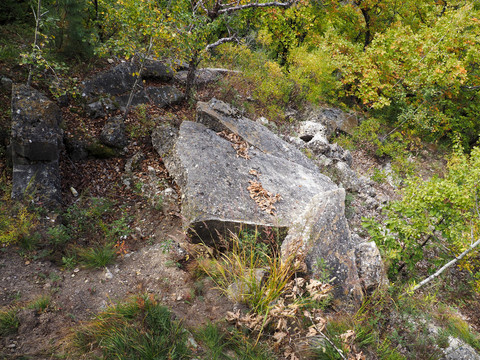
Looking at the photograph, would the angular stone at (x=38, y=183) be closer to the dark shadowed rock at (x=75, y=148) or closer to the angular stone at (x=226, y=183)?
the dark shadowed rock at (x=75, y=148)

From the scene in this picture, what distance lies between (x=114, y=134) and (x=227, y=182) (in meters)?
3.10

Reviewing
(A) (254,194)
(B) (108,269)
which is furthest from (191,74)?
(B) (108,269)

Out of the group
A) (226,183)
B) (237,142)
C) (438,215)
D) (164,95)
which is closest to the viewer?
(438,215)

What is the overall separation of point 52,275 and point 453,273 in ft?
29.8

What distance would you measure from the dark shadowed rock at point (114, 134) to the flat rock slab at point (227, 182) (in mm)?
981

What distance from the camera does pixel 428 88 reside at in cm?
1079

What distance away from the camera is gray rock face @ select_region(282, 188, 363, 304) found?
3.89 meters

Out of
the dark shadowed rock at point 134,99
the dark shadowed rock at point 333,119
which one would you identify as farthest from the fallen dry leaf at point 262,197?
the dark shadowed rock at point 333,119

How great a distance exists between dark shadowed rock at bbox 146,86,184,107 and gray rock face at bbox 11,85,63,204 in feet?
9.64

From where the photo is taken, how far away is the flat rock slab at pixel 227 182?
4293 millimetres

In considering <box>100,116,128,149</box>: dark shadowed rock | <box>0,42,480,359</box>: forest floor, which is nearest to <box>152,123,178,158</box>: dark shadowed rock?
<box>0,42,480,359</box>: forest floor

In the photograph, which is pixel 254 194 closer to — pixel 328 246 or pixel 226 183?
pixel 226 183

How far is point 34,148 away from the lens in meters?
4.79

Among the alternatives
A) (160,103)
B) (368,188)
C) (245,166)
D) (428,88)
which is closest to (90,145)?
(160,103)
